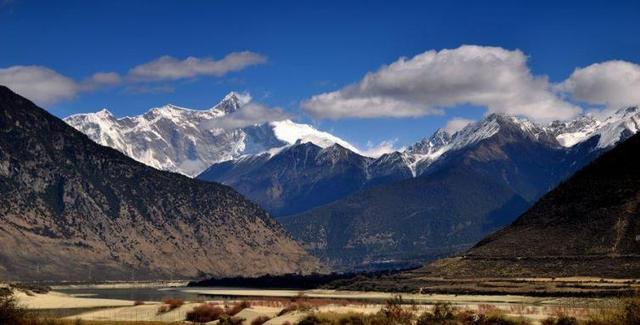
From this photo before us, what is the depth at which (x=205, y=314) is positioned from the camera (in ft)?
436

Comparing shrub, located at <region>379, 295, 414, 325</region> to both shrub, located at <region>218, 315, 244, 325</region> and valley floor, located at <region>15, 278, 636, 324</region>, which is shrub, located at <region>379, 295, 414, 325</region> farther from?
shrub, located at <region>218, 315, 244, 325</region>

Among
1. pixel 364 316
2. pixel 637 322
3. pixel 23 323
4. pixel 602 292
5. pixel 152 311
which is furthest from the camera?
pixel 602 292

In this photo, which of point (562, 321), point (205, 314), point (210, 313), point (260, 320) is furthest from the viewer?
point (210, 313)

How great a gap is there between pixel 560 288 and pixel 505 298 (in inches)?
572

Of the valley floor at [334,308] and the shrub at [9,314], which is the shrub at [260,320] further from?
the shrub at [9,314]

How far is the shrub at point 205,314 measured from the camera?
13075cm

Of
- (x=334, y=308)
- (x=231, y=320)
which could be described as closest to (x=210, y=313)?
(x=231, y=320)

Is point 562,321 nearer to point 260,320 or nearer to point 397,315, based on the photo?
point 397,315

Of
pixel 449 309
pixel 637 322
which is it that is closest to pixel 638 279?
pixel 449 309

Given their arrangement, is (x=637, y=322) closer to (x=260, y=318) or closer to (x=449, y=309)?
(x=449, y=309)

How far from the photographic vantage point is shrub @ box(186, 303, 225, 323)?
131 meters

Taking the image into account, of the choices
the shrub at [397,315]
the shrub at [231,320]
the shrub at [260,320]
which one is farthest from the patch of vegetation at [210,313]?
the shrub at [397,315]

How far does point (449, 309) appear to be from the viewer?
112 metres

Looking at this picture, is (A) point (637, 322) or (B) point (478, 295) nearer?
(A) point (637, 322)
